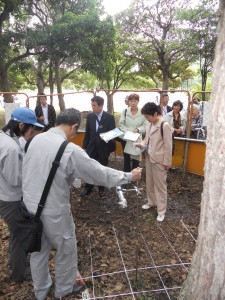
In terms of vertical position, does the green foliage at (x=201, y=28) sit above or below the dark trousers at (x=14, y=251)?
above

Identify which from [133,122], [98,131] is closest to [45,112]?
[98,131]

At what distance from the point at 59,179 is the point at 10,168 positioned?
595mm

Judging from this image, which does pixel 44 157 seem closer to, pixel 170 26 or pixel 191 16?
pixel 191 16

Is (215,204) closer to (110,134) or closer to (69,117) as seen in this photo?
(69,117)

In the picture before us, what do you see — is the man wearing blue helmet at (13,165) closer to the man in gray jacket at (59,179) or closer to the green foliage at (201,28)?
the man in gray jacket at (59,179)

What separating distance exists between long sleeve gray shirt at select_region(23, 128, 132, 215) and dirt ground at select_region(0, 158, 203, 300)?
91cm

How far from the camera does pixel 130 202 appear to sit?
5012 millimetres

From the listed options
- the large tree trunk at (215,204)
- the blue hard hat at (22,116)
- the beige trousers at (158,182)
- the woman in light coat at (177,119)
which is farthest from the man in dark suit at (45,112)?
the large tree trunk at (215,204)

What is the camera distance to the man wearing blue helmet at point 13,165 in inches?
100

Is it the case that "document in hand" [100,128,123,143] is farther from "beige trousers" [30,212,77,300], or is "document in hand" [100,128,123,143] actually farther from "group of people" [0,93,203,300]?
"beige trousers" [30,212,77,300]

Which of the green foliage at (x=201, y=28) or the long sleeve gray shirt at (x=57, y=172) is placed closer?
the long sleeve gray shirt at (x=57, y=172)

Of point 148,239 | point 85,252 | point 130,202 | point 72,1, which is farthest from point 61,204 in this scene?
point 72,1

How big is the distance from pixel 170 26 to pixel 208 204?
54.0 feet

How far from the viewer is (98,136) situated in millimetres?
4836
